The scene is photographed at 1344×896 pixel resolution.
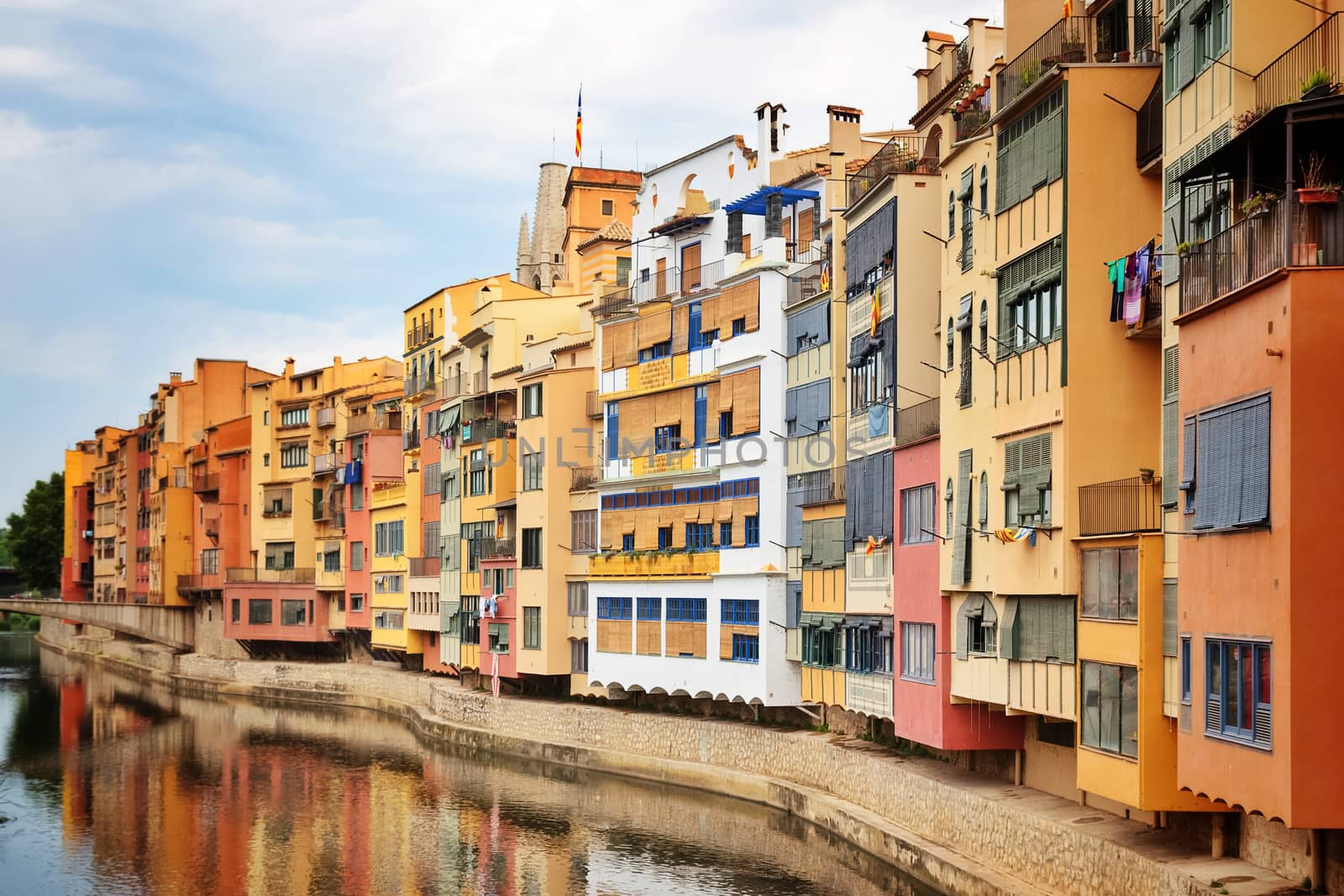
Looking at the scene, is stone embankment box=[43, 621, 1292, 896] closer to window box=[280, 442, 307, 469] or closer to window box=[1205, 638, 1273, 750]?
window box=[1205, 638, 1273, 750]

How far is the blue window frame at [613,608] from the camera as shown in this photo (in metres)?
48.4

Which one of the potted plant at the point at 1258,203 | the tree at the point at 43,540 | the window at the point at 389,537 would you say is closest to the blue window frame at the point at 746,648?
the potted plant at the point at 1258,203

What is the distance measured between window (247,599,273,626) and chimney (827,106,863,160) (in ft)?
160

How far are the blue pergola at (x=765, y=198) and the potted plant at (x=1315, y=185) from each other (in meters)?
25.1

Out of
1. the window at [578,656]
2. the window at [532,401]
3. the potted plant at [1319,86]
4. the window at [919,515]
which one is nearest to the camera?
the potted plant at [1319,86]

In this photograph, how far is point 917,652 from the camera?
1276 inches

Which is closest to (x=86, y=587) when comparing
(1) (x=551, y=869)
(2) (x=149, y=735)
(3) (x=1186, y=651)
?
(2) (x=149, y=735)

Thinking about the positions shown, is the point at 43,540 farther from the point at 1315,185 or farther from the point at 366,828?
the point at 1315,185

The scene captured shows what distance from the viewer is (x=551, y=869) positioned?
3519 centimetres

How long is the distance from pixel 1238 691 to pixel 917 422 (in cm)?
1439

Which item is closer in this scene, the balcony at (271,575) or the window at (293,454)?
the balcony at (271,575)

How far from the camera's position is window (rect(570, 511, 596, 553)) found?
51.4 meters

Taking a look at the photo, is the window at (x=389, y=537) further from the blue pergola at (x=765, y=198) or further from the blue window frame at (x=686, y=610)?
the blue pergola at (x=765, y=198)

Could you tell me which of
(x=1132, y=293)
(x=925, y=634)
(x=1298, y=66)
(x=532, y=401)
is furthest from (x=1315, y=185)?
(x=532, y=401)
